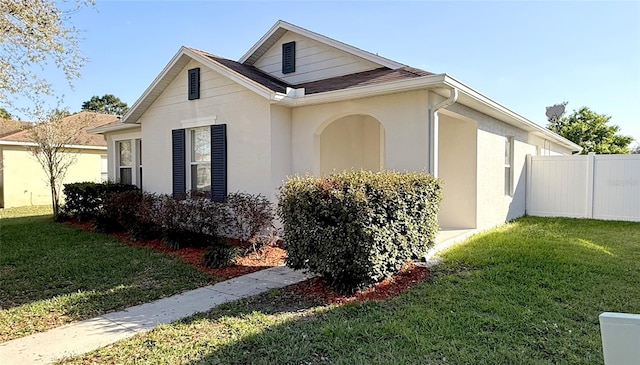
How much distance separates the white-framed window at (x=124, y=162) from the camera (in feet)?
46.2

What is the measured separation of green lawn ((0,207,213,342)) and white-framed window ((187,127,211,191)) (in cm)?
233

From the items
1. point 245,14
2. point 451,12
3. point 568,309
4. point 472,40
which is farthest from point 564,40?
point 568,309

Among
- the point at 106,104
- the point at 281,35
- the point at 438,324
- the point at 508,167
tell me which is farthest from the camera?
the point at 106,104

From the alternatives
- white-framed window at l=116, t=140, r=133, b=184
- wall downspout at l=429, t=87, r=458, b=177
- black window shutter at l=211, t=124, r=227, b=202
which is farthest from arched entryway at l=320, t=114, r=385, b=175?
white-framed window at l=116, t=140, r=133, b=184

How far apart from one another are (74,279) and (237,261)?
2.75 meters

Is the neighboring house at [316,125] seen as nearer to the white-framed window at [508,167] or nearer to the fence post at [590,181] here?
the white-framed window at [508,167]

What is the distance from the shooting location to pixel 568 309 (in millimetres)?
4859

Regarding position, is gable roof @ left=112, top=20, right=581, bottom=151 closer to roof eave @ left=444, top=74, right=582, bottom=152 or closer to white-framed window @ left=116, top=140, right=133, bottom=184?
roof eave @ left=444, top=74, right=582, bottom=152

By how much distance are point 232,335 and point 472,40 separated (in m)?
11.6

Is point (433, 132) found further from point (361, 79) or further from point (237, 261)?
point (237, 261)

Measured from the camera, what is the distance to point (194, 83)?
33.9ft

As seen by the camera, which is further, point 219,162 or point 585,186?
point 585,186

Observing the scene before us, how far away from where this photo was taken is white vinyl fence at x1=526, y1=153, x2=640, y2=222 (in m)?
11.9

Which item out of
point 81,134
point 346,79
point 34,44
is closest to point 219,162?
point 346,79
